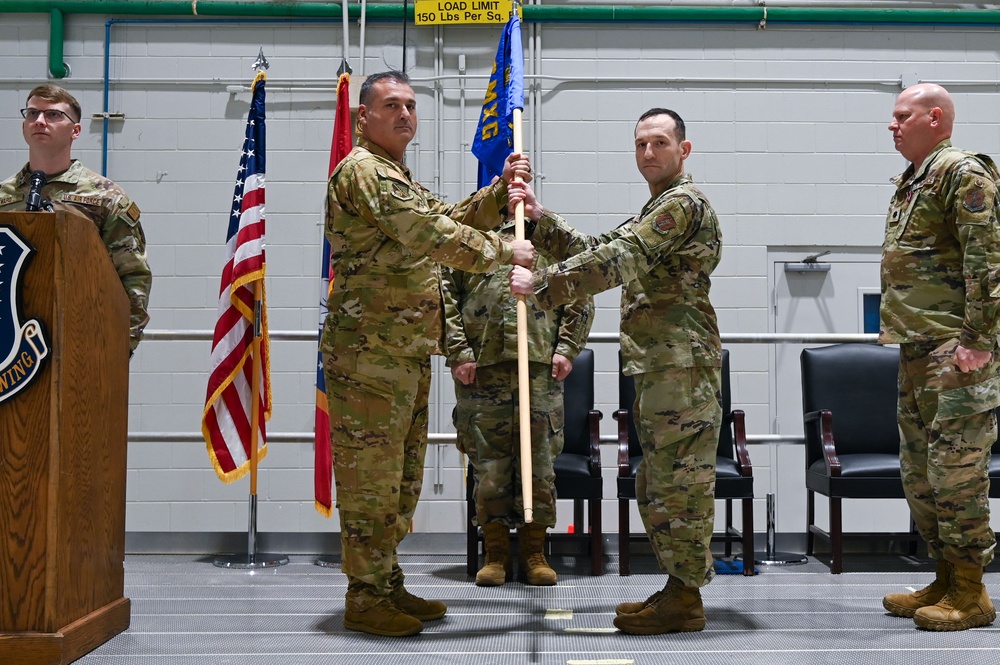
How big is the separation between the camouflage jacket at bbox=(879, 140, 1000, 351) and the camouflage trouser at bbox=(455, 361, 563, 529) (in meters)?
1.34

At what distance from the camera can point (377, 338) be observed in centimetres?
292

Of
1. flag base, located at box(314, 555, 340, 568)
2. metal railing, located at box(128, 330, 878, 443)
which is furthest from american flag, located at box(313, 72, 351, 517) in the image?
flag base, located at box(314, 555, 340, 568)

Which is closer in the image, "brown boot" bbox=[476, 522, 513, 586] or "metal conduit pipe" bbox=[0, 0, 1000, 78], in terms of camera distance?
"brown boot" bbox=[476, 522, 513, 586]

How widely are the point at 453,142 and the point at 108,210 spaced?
9.02 ft

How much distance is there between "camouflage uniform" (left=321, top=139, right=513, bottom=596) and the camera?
9.53 ft

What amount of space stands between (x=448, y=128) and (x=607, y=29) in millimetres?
1186

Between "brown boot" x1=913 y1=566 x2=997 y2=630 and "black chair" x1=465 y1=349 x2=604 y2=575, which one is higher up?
"black chair" x1=465 y1=349 x2=604 y2=575

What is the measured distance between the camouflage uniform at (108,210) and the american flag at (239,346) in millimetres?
869

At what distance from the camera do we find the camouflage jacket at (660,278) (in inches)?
113

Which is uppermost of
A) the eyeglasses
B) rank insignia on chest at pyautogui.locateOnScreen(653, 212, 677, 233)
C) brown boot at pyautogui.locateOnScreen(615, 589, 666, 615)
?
the eyeglasses

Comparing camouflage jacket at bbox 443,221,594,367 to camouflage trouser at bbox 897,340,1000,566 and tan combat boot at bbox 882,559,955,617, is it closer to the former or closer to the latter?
camouflage trouser at bbox 897,340,1000,566

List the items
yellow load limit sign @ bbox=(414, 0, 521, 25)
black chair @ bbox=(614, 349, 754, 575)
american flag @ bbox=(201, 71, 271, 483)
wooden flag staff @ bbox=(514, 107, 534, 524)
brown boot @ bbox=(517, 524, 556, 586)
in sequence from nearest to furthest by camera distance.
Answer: wooden flag staff @ bbox=(514, 107, 534, 524) → brown boot @ bbox=(517, 524, 556, 586) → black chair @ bbox=(614, 349, 754, 575) → american flag @ bbox=(201, 71, 271, 483) → yellow load limit sign @ bbox=(414, 0, 521, 25)

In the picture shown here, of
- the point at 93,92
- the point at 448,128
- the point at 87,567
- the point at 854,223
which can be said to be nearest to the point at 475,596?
the point at 87,567

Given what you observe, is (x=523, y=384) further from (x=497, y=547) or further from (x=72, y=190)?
(x=72, y=190)
